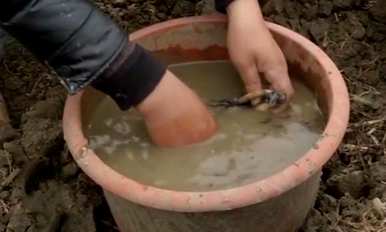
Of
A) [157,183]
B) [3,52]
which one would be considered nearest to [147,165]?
[157,183]

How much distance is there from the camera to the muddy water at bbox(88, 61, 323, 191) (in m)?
1.41

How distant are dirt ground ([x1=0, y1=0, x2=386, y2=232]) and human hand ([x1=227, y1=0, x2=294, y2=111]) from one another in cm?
25

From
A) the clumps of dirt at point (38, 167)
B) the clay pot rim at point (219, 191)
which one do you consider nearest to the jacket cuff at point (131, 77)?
the clay pot rim at point (219, 191)

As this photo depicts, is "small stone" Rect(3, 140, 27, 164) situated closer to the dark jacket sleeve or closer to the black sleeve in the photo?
the dark jacket sleeve

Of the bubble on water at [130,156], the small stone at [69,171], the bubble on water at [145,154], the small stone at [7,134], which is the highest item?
the bubble on water at [145,154]

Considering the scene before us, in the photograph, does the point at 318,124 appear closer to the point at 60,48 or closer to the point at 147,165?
the point at 147,165

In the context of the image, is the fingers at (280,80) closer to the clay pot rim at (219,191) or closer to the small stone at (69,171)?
the clay pot rim at (219,191)

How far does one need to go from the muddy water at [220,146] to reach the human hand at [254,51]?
5 cm

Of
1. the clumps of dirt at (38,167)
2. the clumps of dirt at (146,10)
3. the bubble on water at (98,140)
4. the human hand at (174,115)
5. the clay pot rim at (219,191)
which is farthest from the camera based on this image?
the clumps of dirt at (146,10)

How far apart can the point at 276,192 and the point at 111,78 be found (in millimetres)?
330

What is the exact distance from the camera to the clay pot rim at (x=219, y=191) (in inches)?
49.8

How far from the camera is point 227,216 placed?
1.32m

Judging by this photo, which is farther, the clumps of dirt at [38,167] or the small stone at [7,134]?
the small stone at [7,134]

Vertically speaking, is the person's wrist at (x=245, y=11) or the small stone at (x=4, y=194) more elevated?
the person's wrist at (x=245, y=11)
